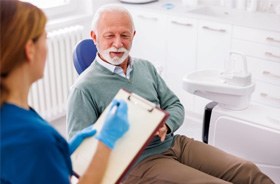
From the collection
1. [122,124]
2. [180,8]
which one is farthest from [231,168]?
[180,8]

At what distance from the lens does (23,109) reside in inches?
41.3

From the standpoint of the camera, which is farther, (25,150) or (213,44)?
(213,44)

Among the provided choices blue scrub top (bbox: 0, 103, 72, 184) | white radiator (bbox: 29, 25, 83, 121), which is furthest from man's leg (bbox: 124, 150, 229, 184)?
white radiator (bbox: 29, 25, 83, 121)

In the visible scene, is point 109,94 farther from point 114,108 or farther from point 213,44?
point 213,44

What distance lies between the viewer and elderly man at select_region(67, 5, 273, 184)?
166 cm

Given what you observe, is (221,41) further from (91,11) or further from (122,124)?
(122,124)

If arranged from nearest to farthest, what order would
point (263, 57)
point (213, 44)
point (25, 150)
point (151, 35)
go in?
point (25, 150) → point (263, 57) → point (213, 44) → point (151, 35)

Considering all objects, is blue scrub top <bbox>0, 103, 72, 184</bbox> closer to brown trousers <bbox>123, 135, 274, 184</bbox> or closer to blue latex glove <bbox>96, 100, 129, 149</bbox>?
blue latex glove <bbox>96, 100, 129, 149</bbox>

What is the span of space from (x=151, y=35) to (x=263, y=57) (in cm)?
97

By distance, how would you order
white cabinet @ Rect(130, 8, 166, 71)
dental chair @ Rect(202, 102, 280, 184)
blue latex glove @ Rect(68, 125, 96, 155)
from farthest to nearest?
1. white cabinet @ Rect(130, 8, 166, 71)
2. dental chair @ Rect(202, 102, 280, 184)
3. blue latex glove @ Rect(68, 125, 96, 155)

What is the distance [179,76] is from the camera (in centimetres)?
341

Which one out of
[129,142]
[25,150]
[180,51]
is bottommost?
[180,51]

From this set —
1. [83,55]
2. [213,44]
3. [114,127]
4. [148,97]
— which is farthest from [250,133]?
[213,44]

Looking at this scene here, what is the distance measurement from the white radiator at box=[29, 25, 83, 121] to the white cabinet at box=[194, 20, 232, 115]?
3.07 ft
